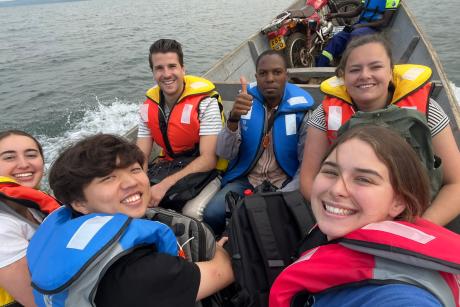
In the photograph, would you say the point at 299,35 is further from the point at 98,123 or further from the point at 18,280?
the point at 18,280

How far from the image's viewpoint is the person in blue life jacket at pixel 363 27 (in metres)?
5.00

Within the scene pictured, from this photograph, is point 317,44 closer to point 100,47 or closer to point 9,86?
point 9,86

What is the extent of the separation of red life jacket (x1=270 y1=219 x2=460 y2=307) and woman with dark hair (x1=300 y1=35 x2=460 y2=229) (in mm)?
803

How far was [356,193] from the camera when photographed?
1.09m

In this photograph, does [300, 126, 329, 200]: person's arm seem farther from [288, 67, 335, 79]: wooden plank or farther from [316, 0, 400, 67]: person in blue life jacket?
[316, 0, 400, 67]: person in blue life jacket

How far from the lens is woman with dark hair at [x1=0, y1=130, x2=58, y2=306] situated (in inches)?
53.1

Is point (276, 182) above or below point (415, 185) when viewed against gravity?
below

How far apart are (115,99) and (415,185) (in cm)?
814

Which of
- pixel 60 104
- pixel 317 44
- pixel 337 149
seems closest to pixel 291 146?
pixel 337 149

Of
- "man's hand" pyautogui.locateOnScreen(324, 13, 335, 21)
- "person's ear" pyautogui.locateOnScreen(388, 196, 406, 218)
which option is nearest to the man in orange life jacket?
"person's ear" pyautogui.locateOnScreen(388, 196, 406, 218)

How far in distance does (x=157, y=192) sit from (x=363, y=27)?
4537 millimetres

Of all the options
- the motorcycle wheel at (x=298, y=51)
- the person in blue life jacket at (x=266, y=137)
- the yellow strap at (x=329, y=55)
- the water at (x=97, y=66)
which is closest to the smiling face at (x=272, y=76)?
the person in blue life jacket at (x=266, y=137)

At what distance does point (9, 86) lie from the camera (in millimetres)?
9734

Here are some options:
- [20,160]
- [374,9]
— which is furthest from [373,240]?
[374,9]
